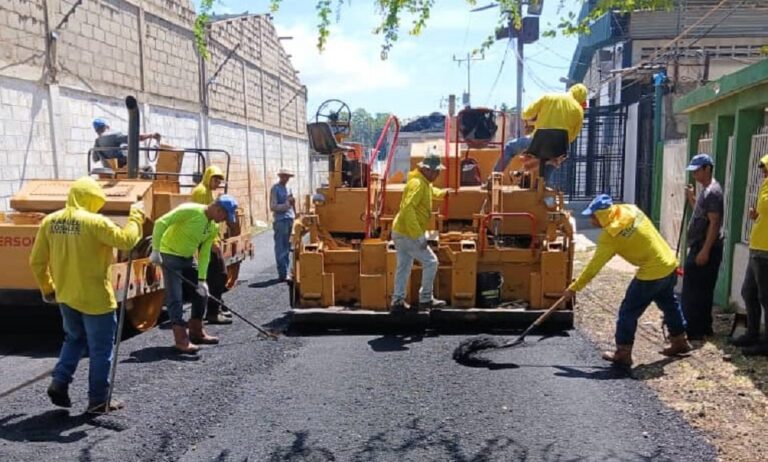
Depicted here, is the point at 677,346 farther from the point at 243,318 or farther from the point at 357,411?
the point at 243,318

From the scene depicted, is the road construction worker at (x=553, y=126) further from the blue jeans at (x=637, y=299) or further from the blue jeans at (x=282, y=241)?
the blue jeans at (x=282, y=241)

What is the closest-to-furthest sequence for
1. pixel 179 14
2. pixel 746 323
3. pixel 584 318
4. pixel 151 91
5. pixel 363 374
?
pixel 363 374 → pixel 746 323 → pixel 584 318 → pixel 151 91 → pixel 179 14

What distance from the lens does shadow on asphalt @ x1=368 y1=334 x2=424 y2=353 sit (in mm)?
6230

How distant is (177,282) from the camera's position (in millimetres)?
6273

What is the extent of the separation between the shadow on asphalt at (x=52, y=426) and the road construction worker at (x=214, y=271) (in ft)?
8.53

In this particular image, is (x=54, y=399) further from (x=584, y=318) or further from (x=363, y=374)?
(x=584, y=318)

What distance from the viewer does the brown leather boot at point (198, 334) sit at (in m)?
6.54

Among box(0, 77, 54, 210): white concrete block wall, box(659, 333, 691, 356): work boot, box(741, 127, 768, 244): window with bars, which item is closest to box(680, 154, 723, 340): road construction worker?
box(659, 333, 691, 356): work boot

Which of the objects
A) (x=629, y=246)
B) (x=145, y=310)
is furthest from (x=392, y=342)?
(x=145, y=310)

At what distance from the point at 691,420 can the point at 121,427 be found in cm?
371

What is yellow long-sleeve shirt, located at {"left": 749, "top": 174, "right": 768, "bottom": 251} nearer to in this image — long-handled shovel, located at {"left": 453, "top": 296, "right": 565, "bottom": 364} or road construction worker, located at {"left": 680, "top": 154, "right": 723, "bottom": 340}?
road construction worker, located at {"left": 680, "top": 154, "right": 723, "bottom": 340}

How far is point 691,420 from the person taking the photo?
14.9 ft

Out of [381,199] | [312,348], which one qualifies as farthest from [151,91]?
[312,348]

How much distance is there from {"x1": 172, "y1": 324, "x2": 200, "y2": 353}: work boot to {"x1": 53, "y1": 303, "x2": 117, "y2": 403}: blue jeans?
4.85ft
